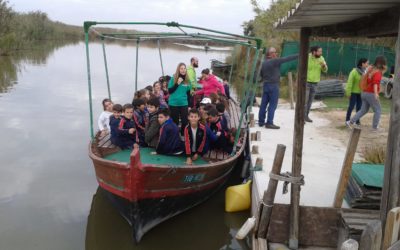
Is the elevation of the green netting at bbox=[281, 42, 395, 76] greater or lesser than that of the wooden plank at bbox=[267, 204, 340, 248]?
greater

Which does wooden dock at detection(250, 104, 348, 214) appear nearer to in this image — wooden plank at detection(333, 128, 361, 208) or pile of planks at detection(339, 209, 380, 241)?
wooden plank at detection(333, 128, 361, 208)

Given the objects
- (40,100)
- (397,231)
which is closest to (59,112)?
(40,100)

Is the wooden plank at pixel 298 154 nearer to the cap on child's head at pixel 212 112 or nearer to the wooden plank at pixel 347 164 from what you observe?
the wooden plank at pixel 347 164

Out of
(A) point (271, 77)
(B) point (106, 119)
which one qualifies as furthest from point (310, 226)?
(B) point (106, 119)

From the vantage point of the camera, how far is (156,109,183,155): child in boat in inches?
226

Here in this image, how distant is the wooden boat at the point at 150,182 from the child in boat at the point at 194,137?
0.67 ft

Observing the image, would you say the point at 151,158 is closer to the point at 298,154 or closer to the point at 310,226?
the point at 298,154

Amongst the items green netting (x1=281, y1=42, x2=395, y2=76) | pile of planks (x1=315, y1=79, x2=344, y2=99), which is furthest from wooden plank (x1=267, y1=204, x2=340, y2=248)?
green netting (x1=281, y1=42, x2=395, y2=76)

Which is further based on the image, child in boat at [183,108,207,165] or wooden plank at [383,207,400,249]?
child in boat at [183,108,207,165]

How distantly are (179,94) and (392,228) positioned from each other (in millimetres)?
4671

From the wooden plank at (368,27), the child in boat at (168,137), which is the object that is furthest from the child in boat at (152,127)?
the wooden plank at (368,27)

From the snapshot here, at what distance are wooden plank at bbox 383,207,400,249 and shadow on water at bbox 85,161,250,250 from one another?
9.38 ft

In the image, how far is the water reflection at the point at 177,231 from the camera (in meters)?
5.42

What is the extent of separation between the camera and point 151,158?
583cm
